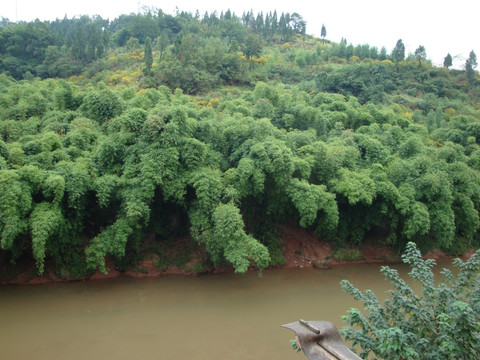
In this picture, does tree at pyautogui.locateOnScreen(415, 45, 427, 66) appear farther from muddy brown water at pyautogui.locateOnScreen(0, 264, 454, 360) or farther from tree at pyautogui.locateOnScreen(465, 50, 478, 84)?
muddy brown water at pyautogui.locateOnScreen(0, 264, 454, 360)

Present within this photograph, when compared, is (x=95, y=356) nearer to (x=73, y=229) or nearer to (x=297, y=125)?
(x=73, y=229)

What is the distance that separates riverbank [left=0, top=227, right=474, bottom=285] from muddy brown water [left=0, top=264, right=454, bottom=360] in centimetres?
25

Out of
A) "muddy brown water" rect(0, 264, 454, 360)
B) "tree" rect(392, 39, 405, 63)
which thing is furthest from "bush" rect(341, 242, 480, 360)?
"tree" rect(392, 39, 405, 63)

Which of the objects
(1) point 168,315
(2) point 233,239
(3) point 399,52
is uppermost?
(3) point 399,52

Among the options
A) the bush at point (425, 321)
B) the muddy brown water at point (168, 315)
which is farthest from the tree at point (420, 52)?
the bush at point (425, 321)

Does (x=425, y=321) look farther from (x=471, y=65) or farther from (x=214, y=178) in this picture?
(x=471, y=65)

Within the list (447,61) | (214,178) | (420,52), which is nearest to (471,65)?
(447,61)

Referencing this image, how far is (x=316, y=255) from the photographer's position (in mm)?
11195

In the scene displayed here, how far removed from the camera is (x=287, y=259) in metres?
10.9

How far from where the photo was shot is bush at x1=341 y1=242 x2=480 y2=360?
2.72 metres

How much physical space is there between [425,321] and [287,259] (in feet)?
25.7

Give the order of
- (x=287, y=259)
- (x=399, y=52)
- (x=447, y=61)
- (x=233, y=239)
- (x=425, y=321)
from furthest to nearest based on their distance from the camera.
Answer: (x=399, y=52) → (x=447, y=61) → (x=287, y=259) → (x=233, y=239) → (x=425, y=321)

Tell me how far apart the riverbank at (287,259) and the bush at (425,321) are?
272 inches

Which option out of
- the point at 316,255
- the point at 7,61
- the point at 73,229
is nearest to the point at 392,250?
the point at 316,255
